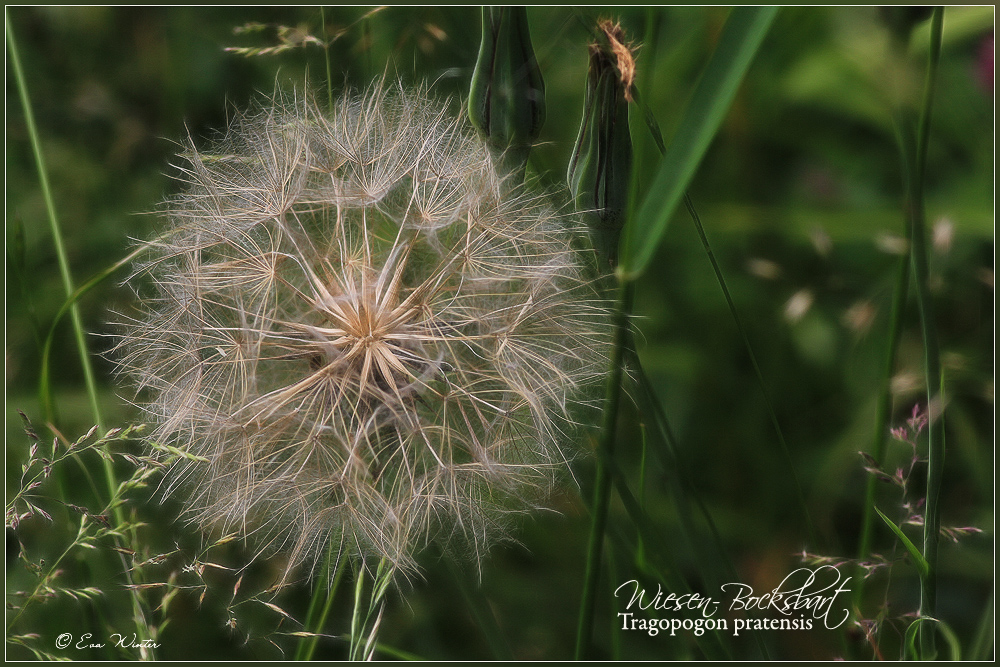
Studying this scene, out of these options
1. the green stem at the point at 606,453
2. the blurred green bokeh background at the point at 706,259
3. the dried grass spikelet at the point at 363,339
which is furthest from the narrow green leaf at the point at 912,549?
the blurred green bokeh background at the point at 706,259

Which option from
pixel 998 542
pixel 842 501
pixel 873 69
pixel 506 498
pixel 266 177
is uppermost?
pixel 873 69

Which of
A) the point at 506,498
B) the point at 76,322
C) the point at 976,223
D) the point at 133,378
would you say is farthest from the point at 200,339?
the point at 976,223

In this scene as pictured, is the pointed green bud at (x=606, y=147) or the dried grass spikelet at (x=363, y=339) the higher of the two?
the pointed green bud at (x=606, y=147)

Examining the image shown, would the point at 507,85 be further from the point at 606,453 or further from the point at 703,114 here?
the point at 606,453

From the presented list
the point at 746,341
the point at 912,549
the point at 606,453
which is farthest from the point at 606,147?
the point at 912,549

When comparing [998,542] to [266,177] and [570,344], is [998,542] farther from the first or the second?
[266,177]

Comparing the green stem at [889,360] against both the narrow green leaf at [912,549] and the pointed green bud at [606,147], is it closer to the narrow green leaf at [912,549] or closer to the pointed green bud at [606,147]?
the narrow green leaf at [912,549]
